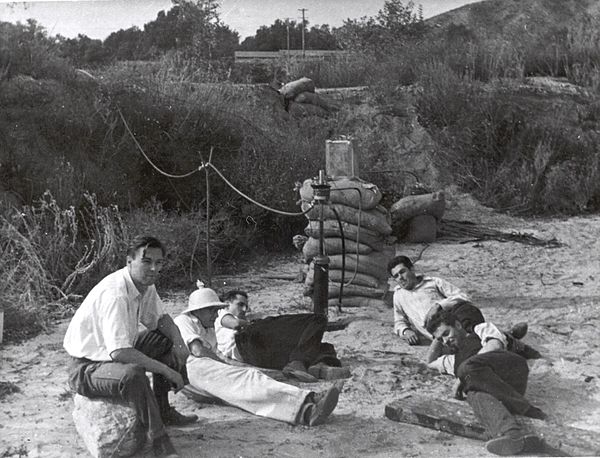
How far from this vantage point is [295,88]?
1541 centimetres

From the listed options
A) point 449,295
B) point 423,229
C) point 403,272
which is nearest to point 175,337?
point 403,272

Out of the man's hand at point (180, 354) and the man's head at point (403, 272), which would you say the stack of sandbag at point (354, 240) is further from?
the man's hand at point (180, 354)

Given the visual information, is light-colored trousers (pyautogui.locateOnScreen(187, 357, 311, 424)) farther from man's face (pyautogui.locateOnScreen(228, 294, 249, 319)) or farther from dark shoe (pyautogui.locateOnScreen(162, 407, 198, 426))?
man's face (pyautogui.locateOnScreen(228, 294, 249, 319))

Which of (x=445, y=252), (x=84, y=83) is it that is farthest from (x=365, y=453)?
(x=84, y=83)

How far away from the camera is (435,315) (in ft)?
18.5

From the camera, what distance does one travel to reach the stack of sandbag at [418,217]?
36.0 feet

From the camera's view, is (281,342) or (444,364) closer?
(444,364)

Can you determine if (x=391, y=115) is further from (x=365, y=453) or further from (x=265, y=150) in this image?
(x=365, y=453)

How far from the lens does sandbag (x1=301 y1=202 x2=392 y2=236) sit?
26.2ft

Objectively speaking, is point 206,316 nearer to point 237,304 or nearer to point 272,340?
point 237,304

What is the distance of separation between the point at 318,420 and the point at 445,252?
5886 mm

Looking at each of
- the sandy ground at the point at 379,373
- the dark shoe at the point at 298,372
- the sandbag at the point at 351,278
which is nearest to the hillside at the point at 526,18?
the sandy ground at the point at 379,373

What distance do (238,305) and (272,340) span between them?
35 cm

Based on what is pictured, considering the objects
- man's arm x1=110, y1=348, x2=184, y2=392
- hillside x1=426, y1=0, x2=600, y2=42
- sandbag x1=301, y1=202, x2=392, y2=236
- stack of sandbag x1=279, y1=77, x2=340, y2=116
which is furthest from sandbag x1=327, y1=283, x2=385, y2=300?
stack of sandbag x1=279, y1=77, x2=340, y2=116
